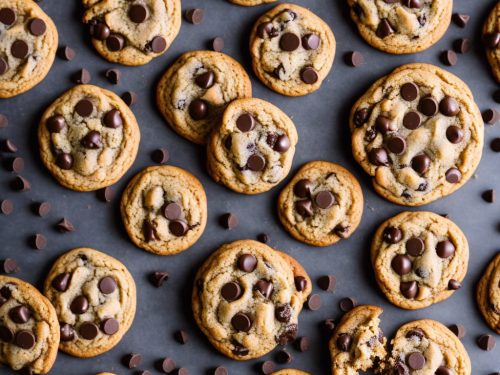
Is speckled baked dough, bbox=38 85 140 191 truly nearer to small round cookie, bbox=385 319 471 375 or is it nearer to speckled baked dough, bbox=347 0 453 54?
speckled baked dough, bbox=347 0 453 54

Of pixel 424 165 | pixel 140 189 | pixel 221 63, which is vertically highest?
pixel 221 63

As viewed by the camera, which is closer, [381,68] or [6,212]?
[6,212]

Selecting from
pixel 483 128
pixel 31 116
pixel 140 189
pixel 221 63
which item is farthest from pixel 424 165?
pixel 31 116

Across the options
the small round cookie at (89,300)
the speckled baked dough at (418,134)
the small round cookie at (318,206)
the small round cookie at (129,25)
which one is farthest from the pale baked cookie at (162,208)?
the speckled baked dough at (418,134)

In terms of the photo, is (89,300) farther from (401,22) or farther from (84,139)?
(401,22)

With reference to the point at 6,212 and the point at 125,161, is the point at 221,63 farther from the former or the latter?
the point at 6,212

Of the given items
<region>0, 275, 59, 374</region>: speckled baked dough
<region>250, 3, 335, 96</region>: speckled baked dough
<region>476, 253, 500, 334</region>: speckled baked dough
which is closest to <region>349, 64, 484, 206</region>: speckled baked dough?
<region>250, 3, 335, 96</region>: speckled baked dough

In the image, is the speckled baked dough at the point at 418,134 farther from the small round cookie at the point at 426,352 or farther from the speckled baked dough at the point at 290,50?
the small round cookie at the point at 426,352
